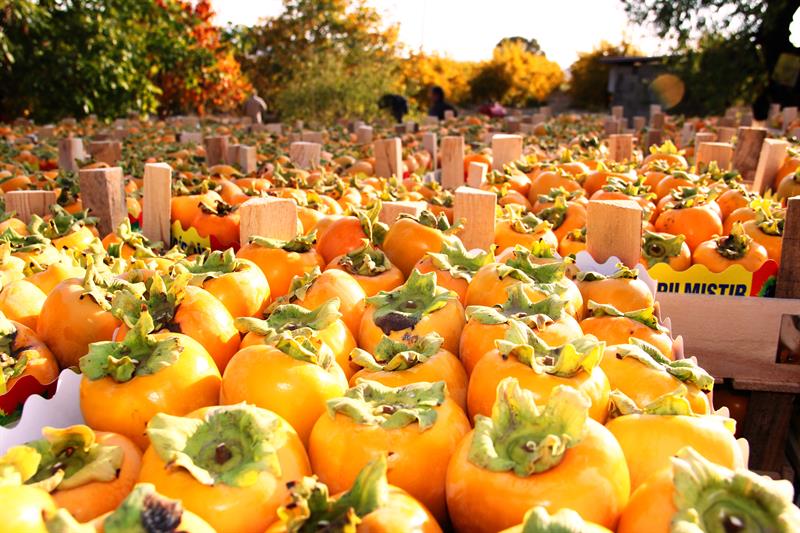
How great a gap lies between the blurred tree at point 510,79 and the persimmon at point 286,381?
33.5 metres

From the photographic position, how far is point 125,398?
4.41 ft

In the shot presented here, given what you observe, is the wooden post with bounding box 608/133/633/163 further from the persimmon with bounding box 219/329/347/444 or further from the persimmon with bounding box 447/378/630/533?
the persimmon with bounding box 447/378/630/533

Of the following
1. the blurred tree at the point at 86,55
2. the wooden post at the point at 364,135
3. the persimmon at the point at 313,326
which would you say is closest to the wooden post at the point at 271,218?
the persimmon at the point at 313,326

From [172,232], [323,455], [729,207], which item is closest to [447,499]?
[323,455]

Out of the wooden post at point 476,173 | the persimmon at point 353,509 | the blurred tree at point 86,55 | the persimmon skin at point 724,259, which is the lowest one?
the persimmon skin at point 724,259

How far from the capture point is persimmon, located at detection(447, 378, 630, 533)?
1020 millimetres

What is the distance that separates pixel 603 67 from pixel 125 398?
120ft

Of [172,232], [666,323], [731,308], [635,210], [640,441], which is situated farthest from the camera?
[172,232]

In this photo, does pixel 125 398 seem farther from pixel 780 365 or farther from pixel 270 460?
pixel 780 365

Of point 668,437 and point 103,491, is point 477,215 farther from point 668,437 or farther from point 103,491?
point 103,491

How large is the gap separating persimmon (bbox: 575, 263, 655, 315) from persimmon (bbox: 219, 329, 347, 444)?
3.11ft

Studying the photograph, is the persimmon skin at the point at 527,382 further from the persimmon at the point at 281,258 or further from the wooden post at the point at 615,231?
the wooden post at the point at 615,231

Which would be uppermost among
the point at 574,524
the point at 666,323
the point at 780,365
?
the point at 574,524

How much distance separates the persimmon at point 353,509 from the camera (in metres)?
0.86
